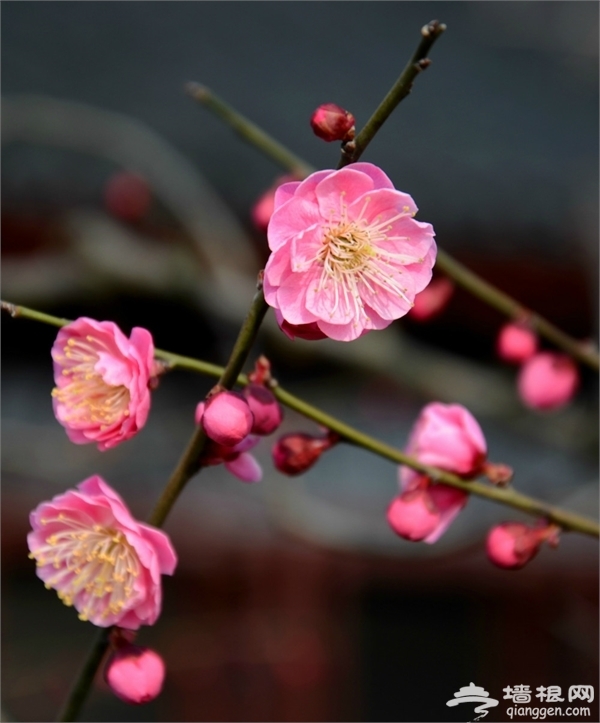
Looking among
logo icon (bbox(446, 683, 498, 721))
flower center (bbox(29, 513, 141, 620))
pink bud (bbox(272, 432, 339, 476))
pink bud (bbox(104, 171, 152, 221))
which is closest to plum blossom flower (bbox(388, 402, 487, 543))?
pink bud (bbox(272, 432, 339, 476))

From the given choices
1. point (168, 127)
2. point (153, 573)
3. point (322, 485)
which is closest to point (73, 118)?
point (168, 127)

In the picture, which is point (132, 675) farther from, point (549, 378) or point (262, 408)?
point (549, 378)

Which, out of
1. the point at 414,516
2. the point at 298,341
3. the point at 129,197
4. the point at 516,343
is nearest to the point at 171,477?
the point at 414,516

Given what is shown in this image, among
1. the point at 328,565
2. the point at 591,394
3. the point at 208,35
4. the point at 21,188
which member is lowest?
the point at 328,565

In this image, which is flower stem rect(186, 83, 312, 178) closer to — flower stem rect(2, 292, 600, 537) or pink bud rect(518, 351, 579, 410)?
flower stem rect(2, 292, 600, 537)

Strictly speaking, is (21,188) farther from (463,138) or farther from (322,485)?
(463,138)
